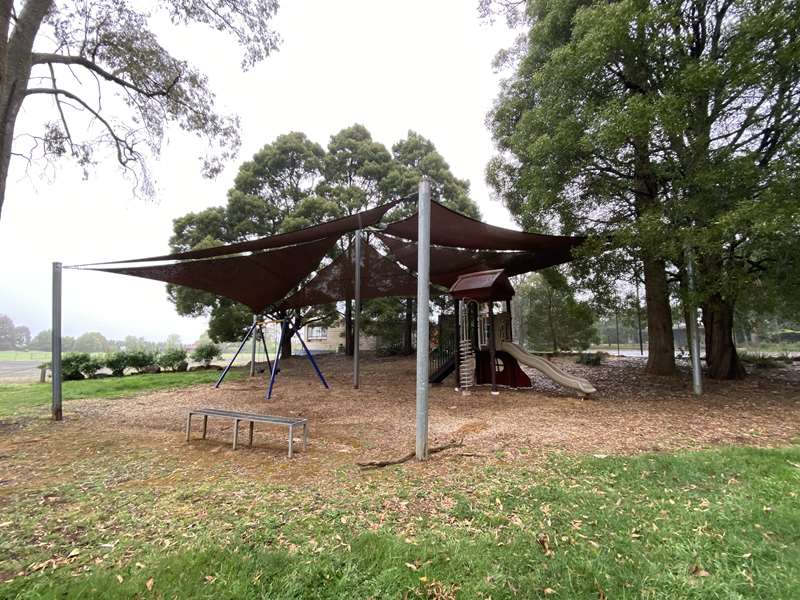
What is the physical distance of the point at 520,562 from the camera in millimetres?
1785

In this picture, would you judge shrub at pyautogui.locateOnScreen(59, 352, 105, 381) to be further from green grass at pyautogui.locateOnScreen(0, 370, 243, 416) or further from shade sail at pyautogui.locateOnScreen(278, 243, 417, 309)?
shade sail at pyautogui.locateOnScreen(278, 243, 417, 309)

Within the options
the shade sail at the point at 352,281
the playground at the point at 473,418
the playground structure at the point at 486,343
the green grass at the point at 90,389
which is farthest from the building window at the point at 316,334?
the playground structure at the point at 486,343

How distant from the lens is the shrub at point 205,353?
12094 mm

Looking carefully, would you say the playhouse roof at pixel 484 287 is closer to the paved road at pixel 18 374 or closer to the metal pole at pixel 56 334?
the metal pole at pixel 56 334

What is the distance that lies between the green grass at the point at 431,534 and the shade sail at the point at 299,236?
3018mm

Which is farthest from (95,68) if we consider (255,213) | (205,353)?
(205,353)

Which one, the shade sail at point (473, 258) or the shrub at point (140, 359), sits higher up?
the shade sail at point (473, 258)

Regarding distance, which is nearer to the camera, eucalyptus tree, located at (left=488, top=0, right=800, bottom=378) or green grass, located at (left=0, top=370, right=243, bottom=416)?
eucalyptus tree, located at (left=488, top=0, right=800, bottom=378)

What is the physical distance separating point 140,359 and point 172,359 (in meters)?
0.77

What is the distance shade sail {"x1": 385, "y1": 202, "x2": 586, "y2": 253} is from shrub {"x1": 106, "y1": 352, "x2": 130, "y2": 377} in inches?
344

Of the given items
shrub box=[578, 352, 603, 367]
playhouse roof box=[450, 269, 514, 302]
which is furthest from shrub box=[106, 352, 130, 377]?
shrub box=[578, 352, 603, 367]

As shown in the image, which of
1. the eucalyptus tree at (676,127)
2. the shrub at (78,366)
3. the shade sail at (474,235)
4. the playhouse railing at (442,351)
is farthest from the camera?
the shrub at (78,366)

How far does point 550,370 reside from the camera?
682 centimetres

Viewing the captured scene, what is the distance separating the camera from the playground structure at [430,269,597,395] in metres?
6.94
